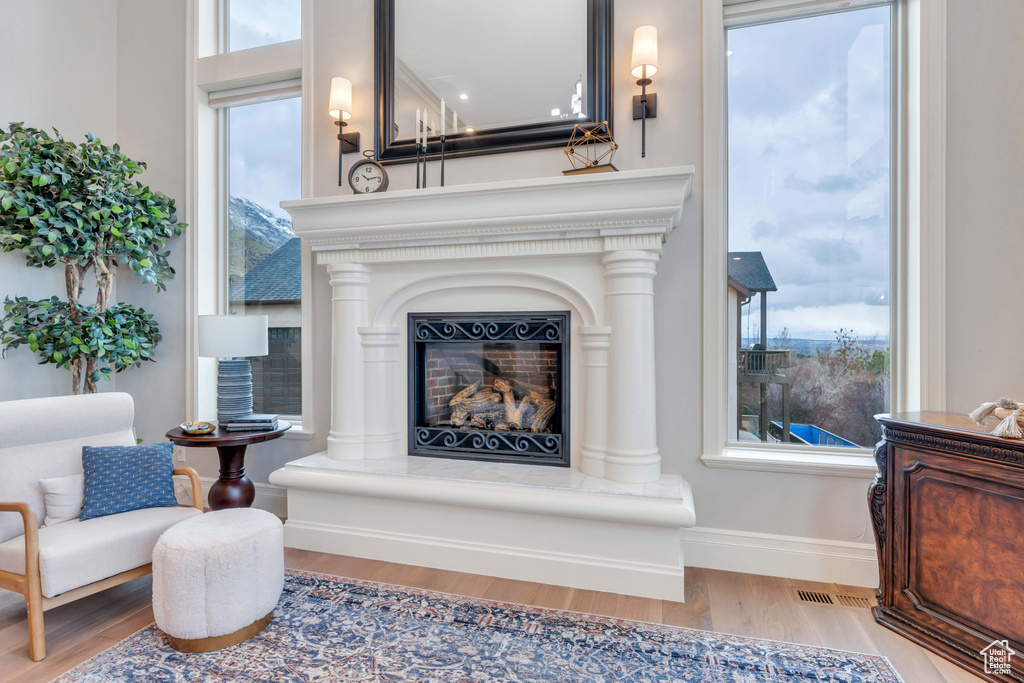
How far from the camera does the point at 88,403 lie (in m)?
2.22

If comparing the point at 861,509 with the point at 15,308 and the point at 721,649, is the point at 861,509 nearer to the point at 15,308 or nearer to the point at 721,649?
the point at 721,649

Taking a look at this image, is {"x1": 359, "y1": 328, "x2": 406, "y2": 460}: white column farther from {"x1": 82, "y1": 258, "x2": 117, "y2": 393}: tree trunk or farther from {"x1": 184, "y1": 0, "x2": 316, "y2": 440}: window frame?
{"x1": 82, "y1": 258, "x2": 117, "y2": 393}: tree trunk

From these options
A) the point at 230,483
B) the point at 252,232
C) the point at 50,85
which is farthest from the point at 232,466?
the point at 50,85

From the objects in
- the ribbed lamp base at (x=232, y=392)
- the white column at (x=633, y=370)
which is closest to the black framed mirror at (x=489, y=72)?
the white column at (x=633, y=370)

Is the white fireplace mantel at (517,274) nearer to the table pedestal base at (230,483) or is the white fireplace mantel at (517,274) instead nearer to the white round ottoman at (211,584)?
the table pedestal base at (230,483)

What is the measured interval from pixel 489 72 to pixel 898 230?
214 cm

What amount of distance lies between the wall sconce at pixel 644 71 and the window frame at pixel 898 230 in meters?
0.25

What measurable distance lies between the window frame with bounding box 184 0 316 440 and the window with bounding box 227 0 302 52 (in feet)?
0.22

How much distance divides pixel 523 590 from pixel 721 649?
2.62 ft

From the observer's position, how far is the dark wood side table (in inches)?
97.4

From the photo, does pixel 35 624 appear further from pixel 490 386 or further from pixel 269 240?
pixel 269 240

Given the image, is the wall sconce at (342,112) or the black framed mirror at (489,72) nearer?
the black framed mirror at (489,72)

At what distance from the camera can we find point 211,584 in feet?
5.48

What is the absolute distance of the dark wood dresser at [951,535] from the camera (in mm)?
1551
